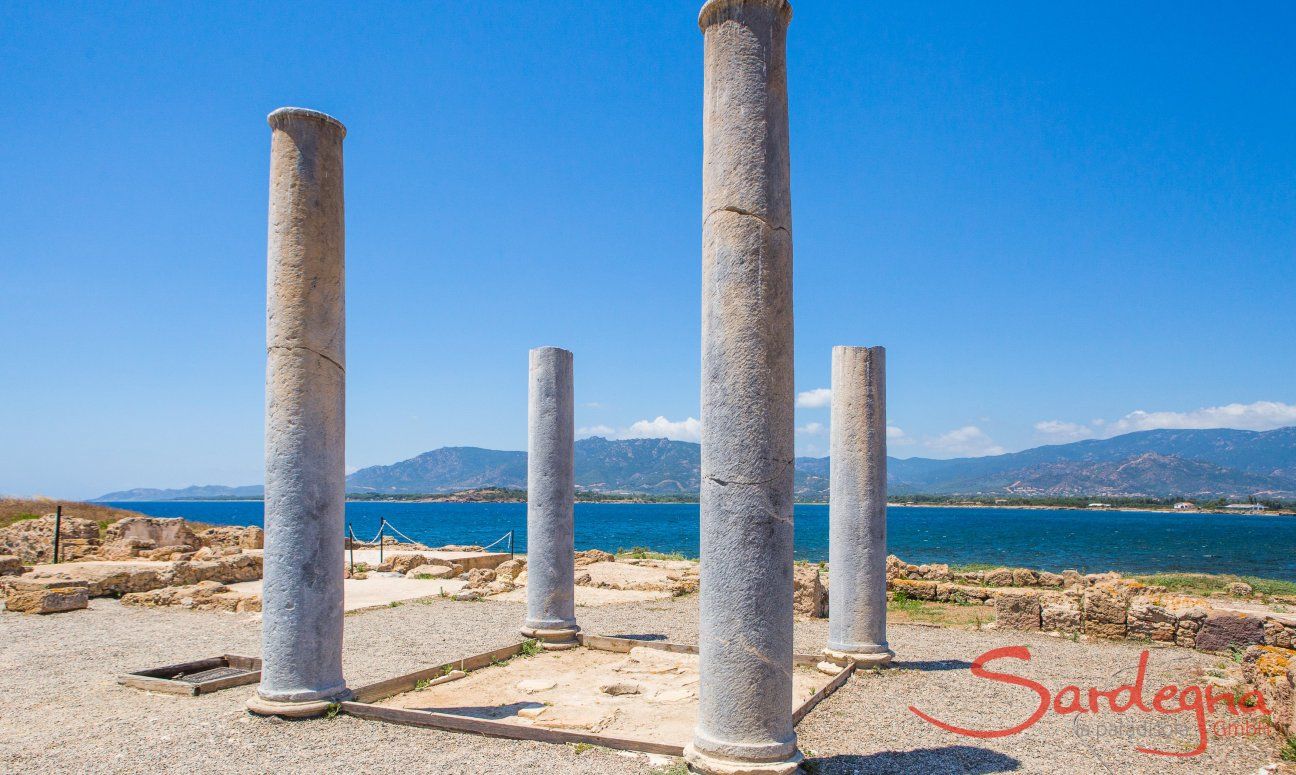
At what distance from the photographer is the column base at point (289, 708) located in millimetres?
6621

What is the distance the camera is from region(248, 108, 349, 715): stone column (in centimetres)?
674

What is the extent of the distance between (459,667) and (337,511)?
102 inches

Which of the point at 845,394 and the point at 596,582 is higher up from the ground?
the point at 845,394

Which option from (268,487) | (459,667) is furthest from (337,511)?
(459,667)

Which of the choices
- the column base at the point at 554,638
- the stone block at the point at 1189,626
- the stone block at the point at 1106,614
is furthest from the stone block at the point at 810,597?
the stone block at the point at 1189,626

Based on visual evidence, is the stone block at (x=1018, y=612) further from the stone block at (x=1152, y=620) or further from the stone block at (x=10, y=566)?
the stone block at (x=10, y=566)

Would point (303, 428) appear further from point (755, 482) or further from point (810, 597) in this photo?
point (810, 597)

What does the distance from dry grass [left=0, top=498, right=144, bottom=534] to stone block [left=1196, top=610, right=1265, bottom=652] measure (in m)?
27.2

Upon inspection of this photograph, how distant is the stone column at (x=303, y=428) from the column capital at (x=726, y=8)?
3426 millimetres

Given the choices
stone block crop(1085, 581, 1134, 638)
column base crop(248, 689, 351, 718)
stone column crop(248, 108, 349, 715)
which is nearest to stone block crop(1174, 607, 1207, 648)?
stone block crop(1085, 581, 1134, 638)

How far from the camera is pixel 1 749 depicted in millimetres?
6070

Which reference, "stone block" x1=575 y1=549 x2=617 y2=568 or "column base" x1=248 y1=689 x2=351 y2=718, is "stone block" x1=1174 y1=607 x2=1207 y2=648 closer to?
"column base" x1=248 y1=689 x2=351 y2=718

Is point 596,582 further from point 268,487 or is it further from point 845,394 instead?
point 268,487

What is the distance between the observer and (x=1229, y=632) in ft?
34.2
